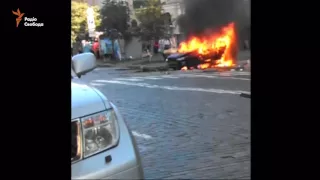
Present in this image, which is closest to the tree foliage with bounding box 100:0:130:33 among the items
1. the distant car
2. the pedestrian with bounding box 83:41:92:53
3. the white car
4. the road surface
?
the pedestrian with bounding box 83:41:92:53

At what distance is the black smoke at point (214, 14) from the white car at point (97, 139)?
762mm

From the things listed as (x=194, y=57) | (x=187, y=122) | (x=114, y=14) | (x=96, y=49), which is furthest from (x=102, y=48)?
(x=187, y=122)

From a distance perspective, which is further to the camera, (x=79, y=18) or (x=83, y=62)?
(x=83, y=62)

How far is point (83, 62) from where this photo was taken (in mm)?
2719

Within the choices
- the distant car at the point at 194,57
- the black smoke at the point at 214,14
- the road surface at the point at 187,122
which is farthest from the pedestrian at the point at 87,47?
the road surface at the point at 187,122

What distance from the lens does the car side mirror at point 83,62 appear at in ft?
8.71

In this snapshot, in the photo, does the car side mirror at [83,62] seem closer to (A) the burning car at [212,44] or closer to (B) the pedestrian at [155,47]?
(B) the pedestrian at [155,47]

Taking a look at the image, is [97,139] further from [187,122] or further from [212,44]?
[187,122]

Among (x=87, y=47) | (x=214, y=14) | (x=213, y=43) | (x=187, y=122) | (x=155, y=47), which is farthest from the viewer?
(x=187, y=122)

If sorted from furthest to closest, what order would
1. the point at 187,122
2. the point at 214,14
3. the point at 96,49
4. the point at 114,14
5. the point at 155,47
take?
the point at 187,122
the point at 96,49
the point at 155,47
the point at 114,14
the point at 214,14

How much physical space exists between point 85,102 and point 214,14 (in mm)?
1046
